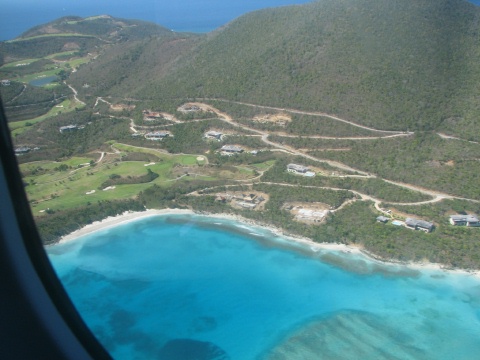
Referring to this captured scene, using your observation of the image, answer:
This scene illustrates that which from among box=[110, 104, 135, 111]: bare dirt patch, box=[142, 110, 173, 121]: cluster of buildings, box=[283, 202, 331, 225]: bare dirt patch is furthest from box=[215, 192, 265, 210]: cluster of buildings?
box=[110, 104, 135, 111]: bare dirt patch

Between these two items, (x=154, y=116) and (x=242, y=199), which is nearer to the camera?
(x=242, y=199)

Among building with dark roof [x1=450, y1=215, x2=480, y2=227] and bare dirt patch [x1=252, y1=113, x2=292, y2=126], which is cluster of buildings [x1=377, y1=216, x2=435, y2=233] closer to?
building with dark roof [x1=450, y1=215, x2=480, y2=227]

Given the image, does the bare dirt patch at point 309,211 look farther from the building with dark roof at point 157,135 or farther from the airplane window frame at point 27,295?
the airplane window frame at point 27,295

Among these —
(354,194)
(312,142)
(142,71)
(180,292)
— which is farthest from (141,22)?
(180,292)

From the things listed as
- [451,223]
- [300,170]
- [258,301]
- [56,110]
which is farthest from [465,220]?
[56,110]

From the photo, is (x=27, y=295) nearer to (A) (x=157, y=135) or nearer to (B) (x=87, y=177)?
(B) (x=87, y=177)

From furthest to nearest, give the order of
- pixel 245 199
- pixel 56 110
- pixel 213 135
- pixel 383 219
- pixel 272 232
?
pixel 56 110 → pixel 213 135 → pixel 245 199 → pixel 272 232 → pixel 383 219
